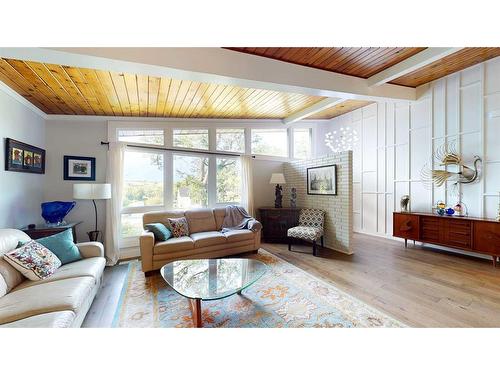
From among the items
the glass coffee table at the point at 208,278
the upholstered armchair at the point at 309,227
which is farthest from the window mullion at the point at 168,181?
the upholstered armchair at the point at 309,227

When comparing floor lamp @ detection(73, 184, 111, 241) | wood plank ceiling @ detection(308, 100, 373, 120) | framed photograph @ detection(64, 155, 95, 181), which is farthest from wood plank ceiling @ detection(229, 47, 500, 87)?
framed photograph @ detection(64, 155, 95, 181)

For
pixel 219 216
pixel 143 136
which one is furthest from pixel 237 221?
pixel 143 136

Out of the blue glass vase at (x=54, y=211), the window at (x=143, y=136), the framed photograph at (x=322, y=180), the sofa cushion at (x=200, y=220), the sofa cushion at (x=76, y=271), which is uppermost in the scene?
the window at (x=143, y=136)

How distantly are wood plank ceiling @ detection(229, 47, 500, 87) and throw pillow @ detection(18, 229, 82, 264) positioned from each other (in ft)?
9.62

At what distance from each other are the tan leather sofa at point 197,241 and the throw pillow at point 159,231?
0.24 ft

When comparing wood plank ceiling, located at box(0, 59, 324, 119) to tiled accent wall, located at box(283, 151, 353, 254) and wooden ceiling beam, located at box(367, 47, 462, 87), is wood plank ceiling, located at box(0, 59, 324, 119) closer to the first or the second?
wooden ceiling beam, located at box(367, 47, 462, 87)

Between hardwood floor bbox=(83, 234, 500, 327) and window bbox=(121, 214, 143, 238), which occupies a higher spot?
window bbox=(121, 214, 143, 238)

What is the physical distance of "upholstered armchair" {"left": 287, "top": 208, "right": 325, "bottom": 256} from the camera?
394 centimetres

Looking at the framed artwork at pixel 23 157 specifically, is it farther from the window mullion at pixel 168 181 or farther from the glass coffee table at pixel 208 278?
the glass coffee table at pixel 208 278

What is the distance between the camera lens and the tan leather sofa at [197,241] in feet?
10.1
